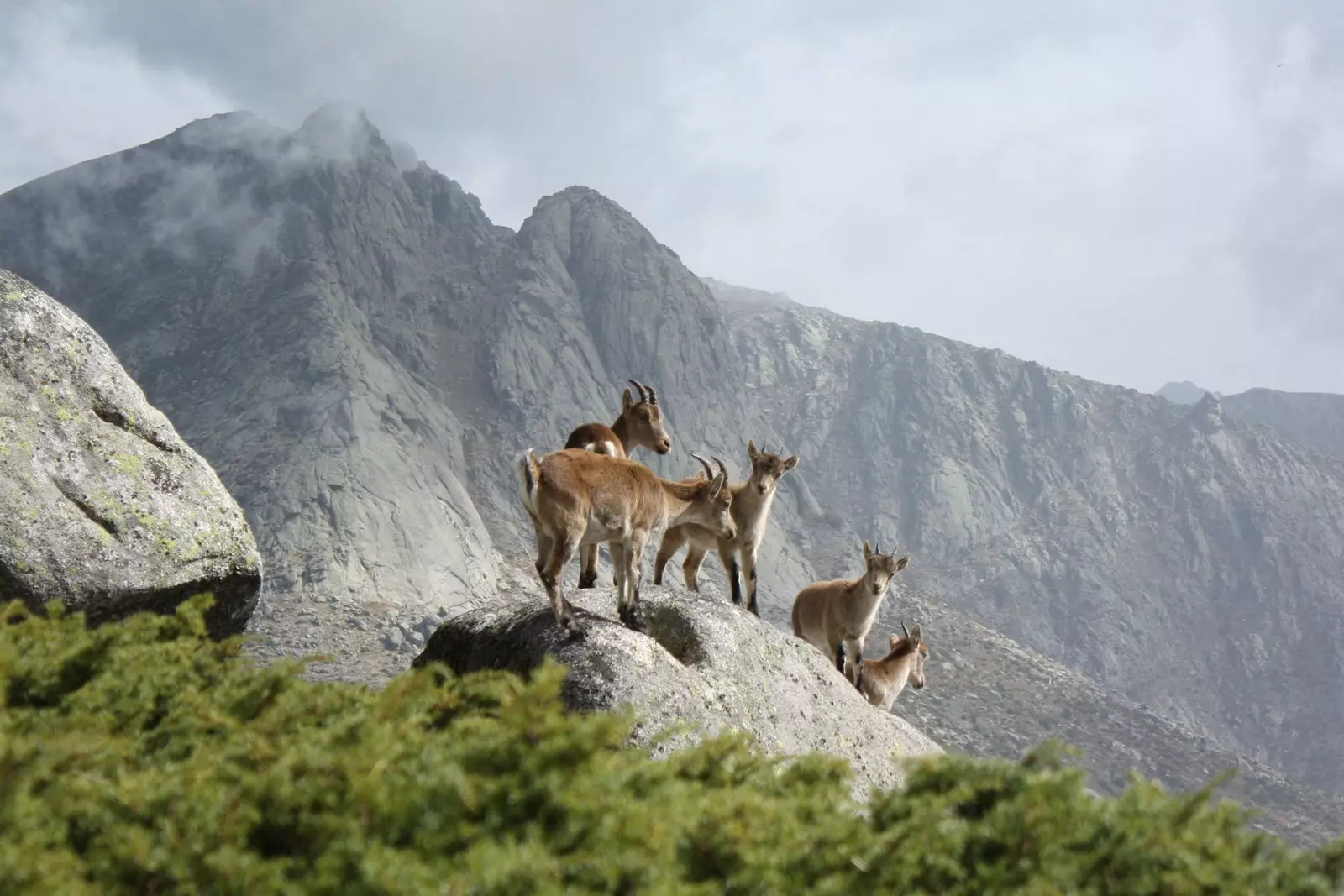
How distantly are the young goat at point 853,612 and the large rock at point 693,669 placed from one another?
231 inches

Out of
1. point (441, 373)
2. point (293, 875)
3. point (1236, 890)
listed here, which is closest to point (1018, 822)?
point (1236, 890)

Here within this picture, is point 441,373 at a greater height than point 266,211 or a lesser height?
lesser

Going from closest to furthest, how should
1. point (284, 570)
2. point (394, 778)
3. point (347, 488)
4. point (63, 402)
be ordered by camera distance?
1. point (394, 778)
2. point (63, 402)
3. point (284, 570)
4. point (347, 488)

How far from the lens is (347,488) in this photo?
420ft

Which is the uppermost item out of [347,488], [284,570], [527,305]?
[527,305]

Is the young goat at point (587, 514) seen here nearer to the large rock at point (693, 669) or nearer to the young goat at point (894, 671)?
the large rock at point (693, 669)

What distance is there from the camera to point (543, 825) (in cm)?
353

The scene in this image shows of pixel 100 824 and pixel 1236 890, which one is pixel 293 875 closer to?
pixel 100 824

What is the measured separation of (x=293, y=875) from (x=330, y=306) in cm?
16630

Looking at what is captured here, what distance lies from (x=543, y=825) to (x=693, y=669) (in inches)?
244

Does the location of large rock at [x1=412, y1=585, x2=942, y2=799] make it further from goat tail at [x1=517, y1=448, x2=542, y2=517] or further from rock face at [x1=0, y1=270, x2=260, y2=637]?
rock face at [x1=0, y1=270, x2=260, y2=637]

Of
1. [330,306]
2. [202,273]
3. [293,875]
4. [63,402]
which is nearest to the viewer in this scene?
[293,875]

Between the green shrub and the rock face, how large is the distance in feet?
19.5

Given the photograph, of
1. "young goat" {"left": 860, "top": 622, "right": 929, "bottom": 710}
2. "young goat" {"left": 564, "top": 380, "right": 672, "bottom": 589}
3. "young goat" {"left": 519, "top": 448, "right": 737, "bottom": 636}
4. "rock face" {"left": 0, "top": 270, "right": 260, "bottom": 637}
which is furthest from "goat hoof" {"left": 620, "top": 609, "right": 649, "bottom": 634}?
"young goat" {"left": 860, "top": 622, "right": 929, "bottom": 710}
